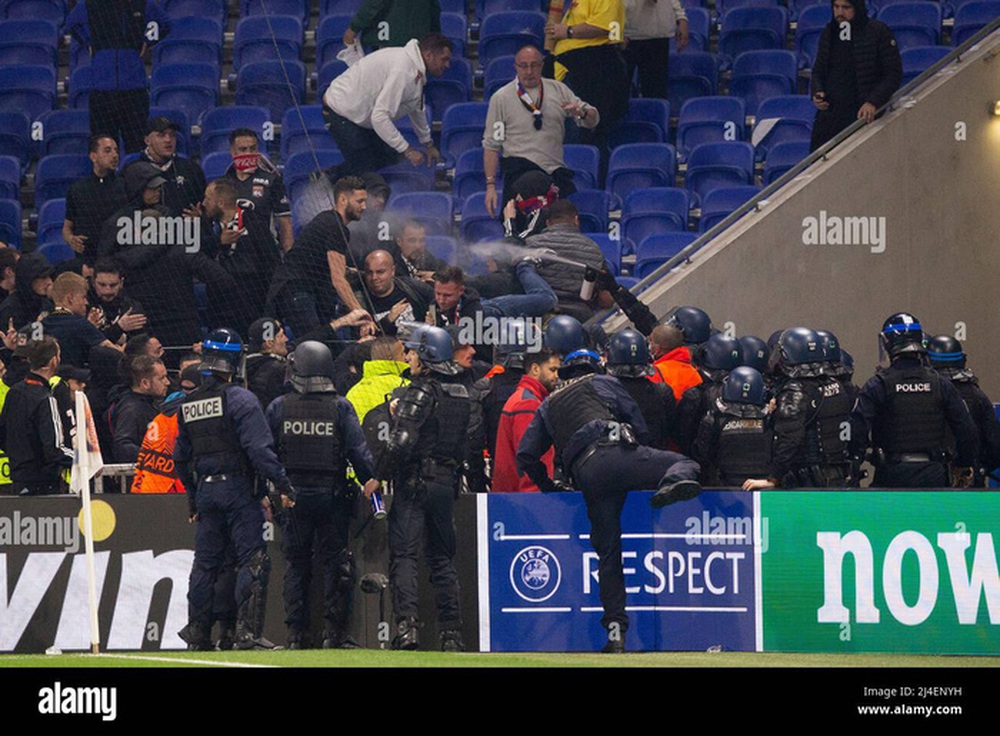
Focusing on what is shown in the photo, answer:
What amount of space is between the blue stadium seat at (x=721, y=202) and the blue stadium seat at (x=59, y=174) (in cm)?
563

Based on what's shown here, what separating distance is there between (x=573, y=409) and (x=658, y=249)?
467 cm

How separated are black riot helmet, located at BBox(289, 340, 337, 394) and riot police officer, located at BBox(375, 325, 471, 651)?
51cm

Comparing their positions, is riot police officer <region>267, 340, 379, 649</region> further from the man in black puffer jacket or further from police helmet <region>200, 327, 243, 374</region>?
the man in black puffer jacket

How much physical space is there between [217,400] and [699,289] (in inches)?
197

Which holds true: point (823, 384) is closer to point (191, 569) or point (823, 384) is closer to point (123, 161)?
point (191, 569)

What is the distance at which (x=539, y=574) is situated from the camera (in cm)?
1270

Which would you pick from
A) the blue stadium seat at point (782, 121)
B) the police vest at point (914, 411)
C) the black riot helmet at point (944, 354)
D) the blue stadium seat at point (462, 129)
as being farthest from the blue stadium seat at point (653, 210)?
the police vest at point (914, 411)

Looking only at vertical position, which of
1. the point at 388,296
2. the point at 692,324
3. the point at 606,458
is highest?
the point at 388,296

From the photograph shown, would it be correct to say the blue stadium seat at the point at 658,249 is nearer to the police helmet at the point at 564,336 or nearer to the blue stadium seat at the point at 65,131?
the police helmet at the point at 564,336

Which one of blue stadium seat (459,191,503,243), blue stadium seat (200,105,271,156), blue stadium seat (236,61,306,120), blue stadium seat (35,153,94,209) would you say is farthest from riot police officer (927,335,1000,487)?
blue stadium seat (35,153,94,209)

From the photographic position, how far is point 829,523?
41.0 ft

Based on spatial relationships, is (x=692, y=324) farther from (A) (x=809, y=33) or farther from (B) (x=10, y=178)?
(B) (x=10, y=178)

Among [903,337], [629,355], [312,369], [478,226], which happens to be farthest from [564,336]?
[478,226]

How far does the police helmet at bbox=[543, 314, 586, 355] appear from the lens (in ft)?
43.1
